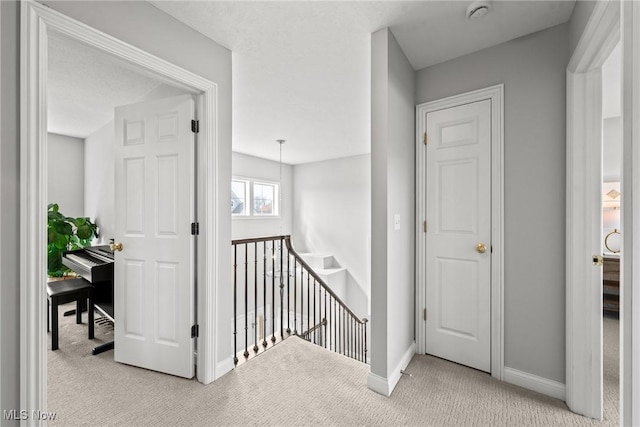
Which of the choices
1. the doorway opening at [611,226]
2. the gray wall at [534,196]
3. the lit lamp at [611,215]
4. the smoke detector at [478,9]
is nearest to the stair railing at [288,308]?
the gray wall at [534,196]

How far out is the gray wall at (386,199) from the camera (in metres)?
1.93

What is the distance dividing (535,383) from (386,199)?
1545 millimetres

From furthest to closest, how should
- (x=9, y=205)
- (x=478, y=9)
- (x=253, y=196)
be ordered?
(x=253, y=196)
(x=478, y=9)
(x=9, y=205)

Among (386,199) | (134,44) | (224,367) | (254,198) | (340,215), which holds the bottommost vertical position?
(224,367)

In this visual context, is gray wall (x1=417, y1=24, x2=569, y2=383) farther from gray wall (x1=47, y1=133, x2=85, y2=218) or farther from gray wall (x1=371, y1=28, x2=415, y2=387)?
gray wall (x1=47, y1=133, x2=85, y2=218)

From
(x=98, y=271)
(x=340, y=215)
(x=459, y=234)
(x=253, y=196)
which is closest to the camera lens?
(x=459, y=234)

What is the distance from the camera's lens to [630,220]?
884mm

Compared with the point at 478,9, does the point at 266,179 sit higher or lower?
lower

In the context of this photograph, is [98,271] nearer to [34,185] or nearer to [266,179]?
[34,185]

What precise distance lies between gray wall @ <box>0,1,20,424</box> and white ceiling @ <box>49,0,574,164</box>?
0.81 meters

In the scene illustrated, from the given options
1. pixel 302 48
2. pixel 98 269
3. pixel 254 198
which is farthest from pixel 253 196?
pixel 302 48

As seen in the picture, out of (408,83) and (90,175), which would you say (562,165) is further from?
(90,175)

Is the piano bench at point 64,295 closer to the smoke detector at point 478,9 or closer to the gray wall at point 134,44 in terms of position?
the gray wall at point 134,44

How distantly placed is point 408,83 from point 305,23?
907mm
